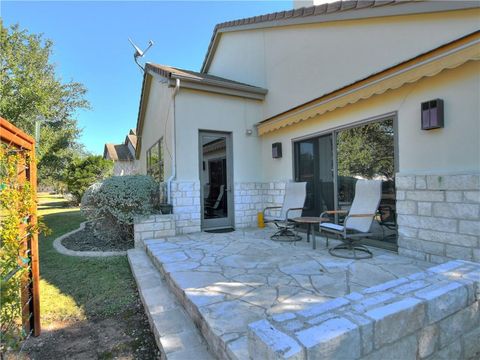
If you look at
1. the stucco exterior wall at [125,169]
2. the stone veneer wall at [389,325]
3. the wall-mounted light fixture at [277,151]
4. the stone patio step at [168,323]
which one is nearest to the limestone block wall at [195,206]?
the wall-mounted light fixture at [277,151]

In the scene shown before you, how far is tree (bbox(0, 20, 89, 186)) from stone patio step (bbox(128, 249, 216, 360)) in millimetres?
12377

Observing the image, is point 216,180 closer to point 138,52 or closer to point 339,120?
point 339,120

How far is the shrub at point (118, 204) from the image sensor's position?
6980 mm

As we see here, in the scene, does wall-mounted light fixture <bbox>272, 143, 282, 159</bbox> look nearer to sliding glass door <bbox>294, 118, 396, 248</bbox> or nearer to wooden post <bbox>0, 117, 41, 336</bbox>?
sliding glass door <bbox>294, 118, 396, 248</bbox>

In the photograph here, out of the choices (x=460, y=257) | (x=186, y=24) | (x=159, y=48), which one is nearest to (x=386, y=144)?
(x=460, y=257)

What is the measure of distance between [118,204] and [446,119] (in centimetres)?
717

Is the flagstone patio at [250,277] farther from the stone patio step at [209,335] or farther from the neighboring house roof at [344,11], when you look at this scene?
the neighboring house roof at [344,11]

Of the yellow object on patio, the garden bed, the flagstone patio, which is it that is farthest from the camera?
the yellow object on patio

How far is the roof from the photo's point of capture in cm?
2881

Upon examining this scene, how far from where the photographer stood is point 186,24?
36.8 ft

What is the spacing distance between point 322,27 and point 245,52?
11.7ft

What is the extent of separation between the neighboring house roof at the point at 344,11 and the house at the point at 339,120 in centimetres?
3

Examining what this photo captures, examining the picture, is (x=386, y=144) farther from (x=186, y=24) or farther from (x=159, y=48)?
(x=159, y=48)

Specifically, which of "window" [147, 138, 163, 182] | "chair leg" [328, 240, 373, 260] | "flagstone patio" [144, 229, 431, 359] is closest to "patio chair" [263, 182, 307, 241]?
"flagstone patio" [144, 229, 431, 359]
